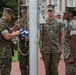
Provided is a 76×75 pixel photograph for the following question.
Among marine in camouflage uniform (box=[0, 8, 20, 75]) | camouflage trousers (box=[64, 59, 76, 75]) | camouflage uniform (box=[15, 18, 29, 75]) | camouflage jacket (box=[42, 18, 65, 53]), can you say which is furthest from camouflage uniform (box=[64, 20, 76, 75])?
camouflage uniform (box=[15, 18, 29, 75])

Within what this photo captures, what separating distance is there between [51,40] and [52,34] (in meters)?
0.15

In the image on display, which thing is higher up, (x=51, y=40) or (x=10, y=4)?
(x=51, y=40)

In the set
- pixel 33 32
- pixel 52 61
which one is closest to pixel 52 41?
pixel 52 61

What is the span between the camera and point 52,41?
8.12 meters

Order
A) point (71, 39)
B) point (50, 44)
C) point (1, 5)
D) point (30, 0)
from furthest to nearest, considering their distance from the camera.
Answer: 1. point (1, 5)
2. point (50, 44)
3. point (71, 39)
4. point (30, 0)

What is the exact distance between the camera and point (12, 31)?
7.58 m

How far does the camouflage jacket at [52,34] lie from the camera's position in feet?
26.5

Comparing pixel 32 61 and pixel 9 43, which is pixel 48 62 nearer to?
pixel 9 43

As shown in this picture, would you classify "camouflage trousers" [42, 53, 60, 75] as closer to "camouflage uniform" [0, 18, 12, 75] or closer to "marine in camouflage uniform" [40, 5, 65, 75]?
"marine in camouflage uniform" [40, 5, 65, 75]

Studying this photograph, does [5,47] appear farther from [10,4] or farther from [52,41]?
[10,4]

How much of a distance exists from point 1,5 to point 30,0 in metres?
20.7

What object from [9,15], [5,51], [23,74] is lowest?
[23,74]

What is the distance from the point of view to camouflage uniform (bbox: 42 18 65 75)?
808 centimetres

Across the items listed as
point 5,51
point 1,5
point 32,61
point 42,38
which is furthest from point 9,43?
point 1,5
